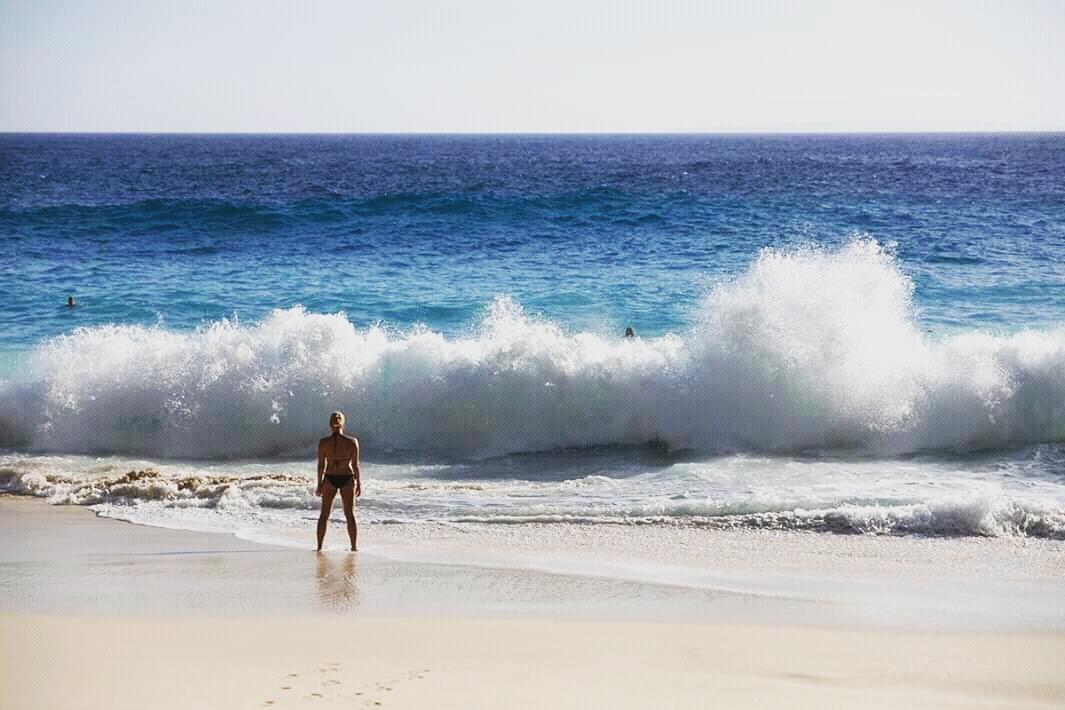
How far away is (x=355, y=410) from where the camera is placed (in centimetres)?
1405

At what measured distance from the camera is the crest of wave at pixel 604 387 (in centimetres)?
1301

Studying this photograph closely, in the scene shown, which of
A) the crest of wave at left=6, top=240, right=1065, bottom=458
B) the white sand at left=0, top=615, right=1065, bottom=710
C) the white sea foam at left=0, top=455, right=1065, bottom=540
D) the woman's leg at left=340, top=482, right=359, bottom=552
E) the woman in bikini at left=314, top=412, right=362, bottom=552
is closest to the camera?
the white sand at left=0, top=615, right=1065, bottom=710

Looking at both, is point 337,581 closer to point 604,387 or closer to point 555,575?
point 555,575

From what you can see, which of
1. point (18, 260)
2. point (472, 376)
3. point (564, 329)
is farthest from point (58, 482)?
point (18, 260)

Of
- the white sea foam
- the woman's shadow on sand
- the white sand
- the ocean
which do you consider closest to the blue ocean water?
the ocean

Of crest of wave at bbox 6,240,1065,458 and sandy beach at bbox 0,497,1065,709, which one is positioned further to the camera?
crest of wave at bbox 6,240,1065,458

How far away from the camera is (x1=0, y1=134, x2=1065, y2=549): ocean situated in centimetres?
1046

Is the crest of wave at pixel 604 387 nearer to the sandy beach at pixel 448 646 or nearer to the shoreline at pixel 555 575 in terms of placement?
the shoreline at pixel 555 575

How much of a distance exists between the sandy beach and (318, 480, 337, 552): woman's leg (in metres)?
0.57

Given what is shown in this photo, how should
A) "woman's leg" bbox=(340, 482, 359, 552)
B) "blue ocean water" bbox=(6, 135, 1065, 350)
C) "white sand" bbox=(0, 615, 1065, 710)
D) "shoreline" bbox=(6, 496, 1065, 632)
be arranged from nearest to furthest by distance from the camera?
1. "white sand" bbox=(0, 615, 1065, 710)
2. "shoreline" bbox=(6, 496, 1065, 632)
3. "woman's leg" bbox=(340, 482, 359, 552)
4. "blue ocean water" bbox=(6, 135, 1065, 350)

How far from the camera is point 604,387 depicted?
45.2ft

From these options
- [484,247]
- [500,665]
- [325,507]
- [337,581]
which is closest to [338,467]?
[325,507]

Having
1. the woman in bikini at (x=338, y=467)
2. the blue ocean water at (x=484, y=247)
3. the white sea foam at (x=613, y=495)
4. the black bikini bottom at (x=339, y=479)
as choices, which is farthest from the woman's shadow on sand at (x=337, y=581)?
the blue ocean water at (x=484, y=247)

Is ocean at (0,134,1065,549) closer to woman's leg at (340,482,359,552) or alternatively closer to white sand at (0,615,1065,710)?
woman's leg at (340,482,359,552)
